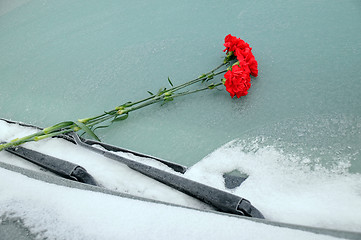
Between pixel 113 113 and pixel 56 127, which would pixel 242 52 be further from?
pixel 56 127

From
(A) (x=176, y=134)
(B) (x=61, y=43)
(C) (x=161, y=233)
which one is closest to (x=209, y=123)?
(A) (x=176, y=134)

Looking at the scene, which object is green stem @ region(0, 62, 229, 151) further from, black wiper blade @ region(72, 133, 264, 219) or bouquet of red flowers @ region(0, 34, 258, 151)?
black wiper blade @ region(72, 133, 264, 219)

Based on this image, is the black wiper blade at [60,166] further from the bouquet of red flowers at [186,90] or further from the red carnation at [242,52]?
Answer: the red carnation at [242,52]

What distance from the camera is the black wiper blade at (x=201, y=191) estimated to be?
2.47 feet

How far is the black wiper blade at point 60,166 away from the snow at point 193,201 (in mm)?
39

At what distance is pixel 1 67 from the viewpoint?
164 cm

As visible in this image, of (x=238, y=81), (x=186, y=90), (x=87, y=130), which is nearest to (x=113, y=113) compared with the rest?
(x=87, y=130)

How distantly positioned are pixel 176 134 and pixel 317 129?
0.42m

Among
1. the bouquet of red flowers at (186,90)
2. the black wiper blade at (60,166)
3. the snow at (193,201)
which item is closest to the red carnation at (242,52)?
the bouquet of red flowers at (186,90)

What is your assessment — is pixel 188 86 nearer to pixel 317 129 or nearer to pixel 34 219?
pixel 317 129

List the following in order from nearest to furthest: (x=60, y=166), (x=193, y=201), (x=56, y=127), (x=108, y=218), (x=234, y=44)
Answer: (x=108, y=218), (x=193, y=201), (x=60, y=166), (x=56, y=127), (x=234, y=44)

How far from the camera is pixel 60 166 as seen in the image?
95 cm

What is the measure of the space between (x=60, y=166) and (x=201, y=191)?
0.39m

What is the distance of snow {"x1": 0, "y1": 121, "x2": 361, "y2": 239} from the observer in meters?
0.69
